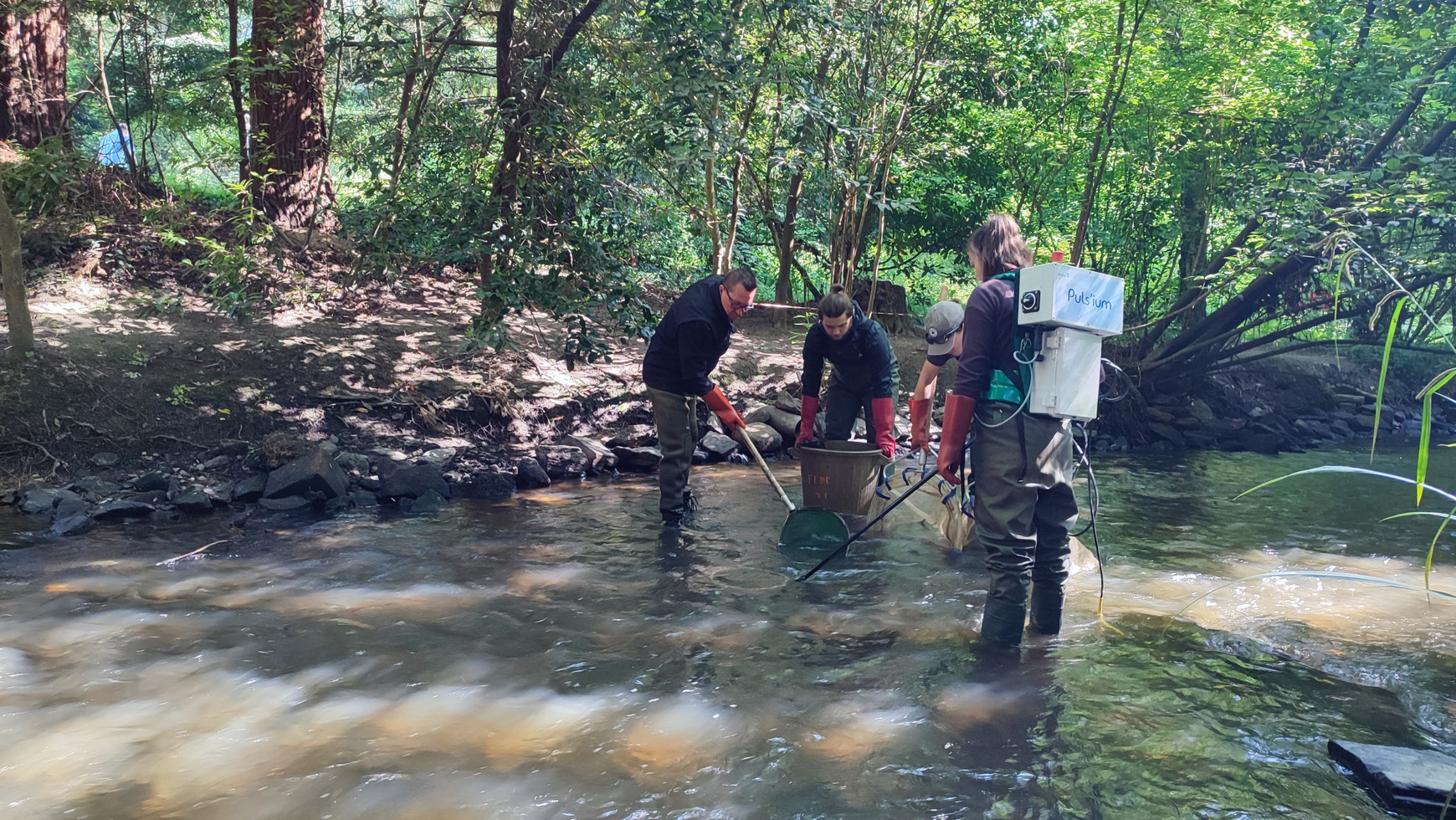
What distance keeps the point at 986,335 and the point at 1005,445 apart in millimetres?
467

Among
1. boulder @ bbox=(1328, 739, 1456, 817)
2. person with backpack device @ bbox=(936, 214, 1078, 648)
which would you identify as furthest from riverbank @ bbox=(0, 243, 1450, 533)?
boulder @ bbox=(1328, 739, 1456, 817)

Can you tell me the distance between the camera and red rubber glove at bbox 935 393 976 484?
3.78m

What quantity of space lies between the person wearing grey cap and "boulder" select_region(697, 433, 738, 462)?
398cm

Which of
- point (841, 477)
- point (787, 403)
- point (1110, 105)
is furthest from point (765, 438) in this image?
point (1110, 105)

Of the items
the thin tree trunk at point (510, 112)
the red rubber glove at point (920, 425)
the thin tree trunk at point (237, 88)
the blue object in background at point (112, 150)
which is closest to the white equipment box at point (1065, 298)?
the red rubber glove at point (920, 425)

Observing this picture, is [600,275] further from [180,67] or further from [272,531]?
[180,67]

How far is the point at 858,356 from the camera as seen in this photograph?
6.53 metres

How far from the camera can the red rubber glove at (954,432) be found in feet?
12.4

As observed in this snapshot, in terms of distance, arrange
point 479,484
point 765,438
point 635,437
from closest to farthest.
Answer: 1. point 479,484
2. point 635,437
3. point 765,438

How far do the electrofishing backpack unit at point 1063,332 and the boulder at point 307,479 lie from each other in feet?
17.0

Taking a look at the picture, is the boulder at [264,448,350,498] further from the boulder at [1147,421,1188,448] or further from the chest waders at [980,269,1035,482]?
the boulder at [1147,421,1188,448]

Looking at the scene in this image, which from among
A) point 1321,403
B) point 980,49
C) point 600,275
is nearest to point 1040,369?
point 600,275

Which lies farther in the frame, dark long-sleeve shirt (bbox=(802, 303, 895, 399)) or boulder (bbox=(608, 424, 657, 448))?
boulder (bbox=(608, 424, 657, 448))

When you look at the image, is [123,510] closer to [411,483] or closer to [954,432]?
[411,483]
